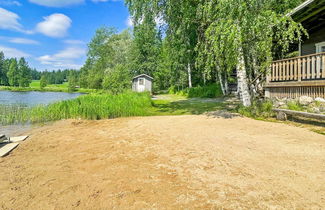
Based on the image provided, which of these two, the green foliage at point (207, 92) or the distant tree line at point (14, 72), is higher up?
the distant tree line at point (14, 72)

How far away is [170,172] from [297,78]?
670 centimetres

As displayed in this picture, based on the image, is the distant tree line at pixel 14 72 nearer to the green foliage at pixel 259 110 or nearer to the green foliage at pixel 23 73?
the green foliage at pixel 23 73

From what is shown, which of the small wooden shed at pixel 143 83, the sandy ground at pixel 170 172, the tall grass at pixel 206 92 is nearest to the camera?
the sandy ground at pixel 170 172

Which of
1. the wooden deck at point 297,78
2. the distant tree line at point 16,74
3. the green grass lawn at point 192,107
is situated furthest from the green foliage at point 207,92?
the distant tree line at point 16,74

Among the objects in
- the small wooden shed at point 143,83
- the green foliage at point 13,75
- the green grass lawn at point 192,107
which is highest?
the green foliage at point 13,75

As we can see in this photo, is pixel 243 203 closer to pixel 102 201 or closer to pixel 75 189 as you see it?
pixel 102 201

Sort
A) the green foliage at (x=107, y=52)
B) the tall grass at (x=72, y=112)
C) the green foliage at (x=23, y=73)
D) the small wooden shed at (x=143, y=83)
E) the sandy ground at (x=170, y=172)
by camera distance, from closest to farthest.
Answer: the sandy ground at (x=170, y=172) → the tall grass at (x=72, y=112) → the small wooden shed at (x=143, y=83) → the green foliage at (x=107, y=52) → the green foliage at (x=23, y=73)

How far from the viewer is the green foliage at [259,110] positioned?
726 centimetres

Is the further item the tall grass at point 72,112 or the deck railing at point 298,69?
the tall grass at point 72,112

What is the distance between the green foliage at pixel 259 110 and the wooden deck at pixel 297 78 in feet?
2.64

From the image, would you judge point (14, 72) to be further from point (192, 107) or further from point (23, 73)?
point (192, 107)

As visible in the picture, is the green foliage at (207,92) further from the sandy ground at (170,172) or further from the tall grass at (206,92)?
the sandy ground at (170,172)

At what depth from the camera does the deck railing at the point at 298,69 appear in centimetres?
646

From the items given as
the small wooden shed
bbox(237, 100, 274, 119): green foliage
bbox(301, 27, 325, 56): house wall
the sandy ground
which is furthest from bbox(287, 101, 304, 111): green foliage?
the small wooden shed
